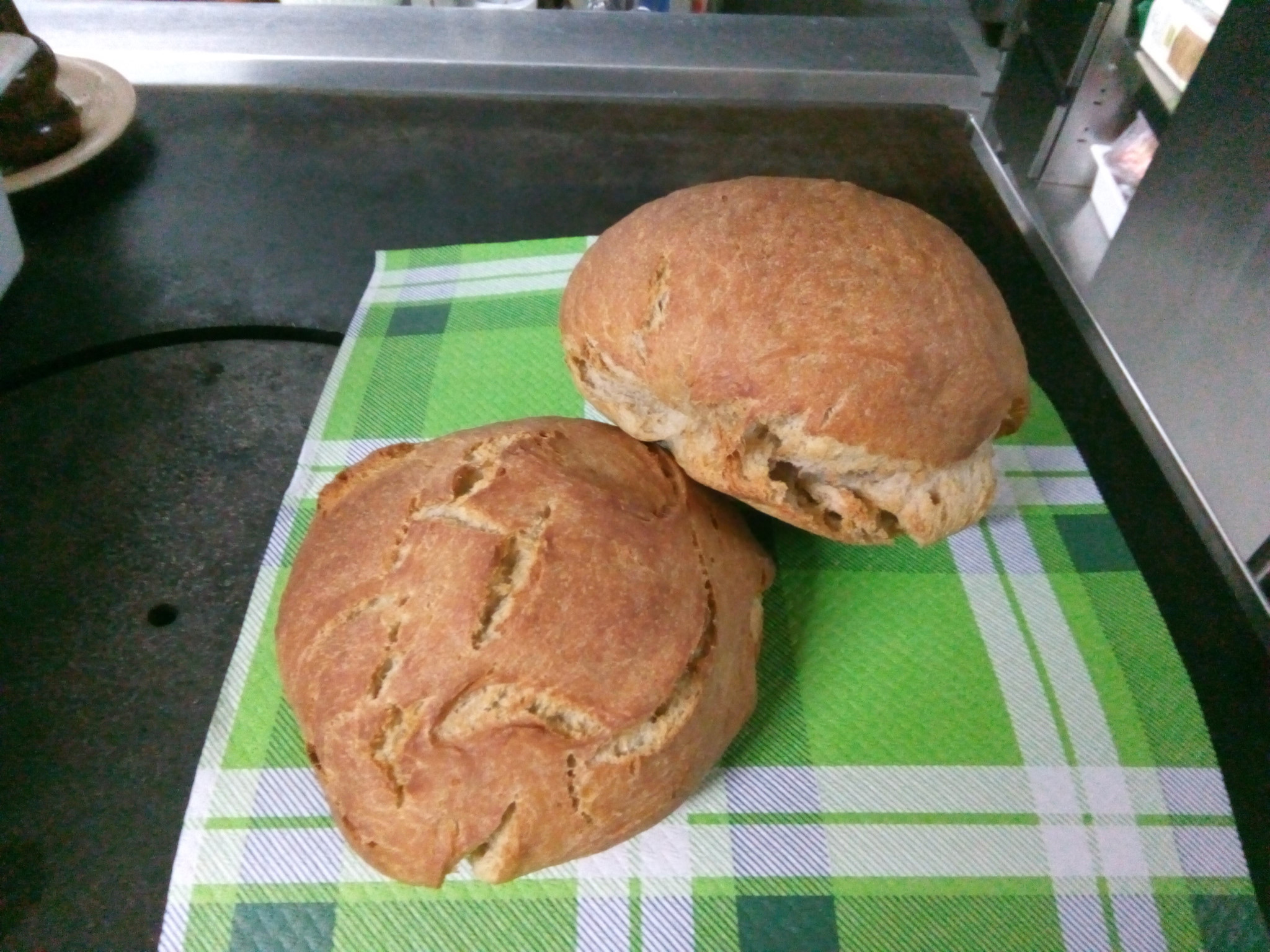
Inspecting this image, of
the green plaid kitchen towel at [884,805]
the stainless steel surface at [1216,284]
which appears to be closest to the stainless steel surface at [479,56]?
the stainless steel surface at [1216,284]

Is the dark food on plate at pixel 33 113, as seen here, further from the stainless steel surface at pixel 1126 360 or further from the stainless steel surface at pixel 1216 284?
the stainless steel surface at pixel 1216 284

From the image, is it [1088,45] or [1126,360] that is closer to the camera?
[1126,360]

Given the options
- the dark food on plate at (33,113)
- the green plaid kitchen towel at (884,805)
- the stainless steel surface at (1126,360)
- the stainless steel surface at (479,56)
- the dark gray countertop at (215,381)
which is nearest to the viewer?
the green plaid kitchen towel at (884,805)

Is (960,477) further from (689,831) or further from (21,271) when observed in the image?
(21,271)

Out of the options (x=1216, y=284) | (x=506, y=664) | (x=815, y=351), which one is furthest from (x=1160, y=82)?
(x=506, y=664)

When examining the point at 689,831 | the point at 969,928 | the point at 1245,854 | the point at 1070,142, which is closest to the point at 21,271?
the point at 689,831

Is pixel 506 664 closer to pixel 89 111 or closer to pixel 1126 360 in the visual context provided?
pixel 1126 360
